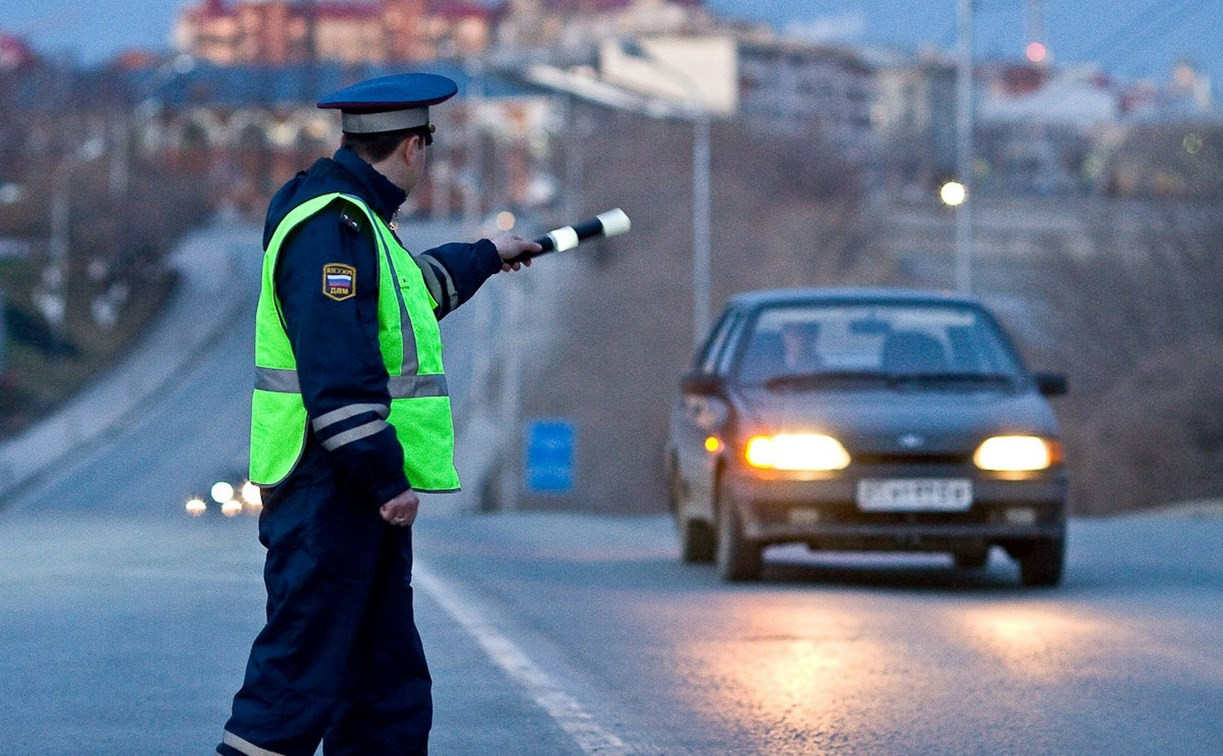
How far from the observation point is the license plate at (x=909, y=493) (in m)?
12.6

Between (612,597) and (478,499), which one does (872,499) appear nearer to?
(612,597)

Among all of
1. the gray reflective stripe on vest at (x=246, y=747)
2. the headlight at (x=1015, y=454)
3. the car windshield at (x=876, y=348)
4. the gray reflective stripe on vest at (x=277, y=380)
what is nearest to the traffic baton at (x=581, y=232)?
the gray reflective stripe on vest at (x=277, y=380)

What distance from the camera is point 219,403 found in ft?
271

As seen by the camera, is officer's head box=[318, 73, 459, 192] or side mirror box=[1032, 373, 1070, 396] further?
side mirror box=[1032, 373, 1070, 396]

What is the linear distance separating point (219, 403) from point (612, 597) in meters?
71.6

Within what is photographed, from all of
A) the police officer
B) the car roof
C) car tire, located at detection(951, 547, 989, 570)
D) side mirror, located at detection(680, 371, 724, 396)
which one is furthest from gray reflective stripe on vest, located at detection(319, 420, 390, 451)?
car tire, located at detection(951, 547, 989, 570)

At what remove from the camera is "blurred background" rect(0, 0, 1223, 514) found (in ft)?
184

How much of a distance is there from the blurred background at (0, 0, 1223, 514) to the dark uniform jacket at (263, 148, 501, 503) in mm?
3718

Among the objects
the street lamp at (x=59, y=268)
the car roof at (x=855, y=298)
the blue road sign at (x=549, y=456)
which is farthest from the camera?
the street lamp at (x=59, y=268)

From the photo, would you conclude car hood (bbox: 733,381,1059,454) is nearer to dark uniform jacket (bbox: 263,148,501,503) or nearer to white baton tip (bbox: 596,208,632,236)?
white baton tip (bbox: 596,208,632,236)

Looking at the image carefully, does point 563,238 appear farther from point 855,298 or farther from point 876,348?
point 855,298

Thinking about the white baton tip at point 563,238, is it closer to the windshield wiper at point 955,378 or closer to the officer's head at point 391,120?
the officer's head at point 391,120

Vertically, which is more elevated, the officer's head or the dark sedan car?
the officer's head

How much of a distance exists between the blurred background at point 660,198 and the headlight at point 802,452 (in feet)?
14.5
